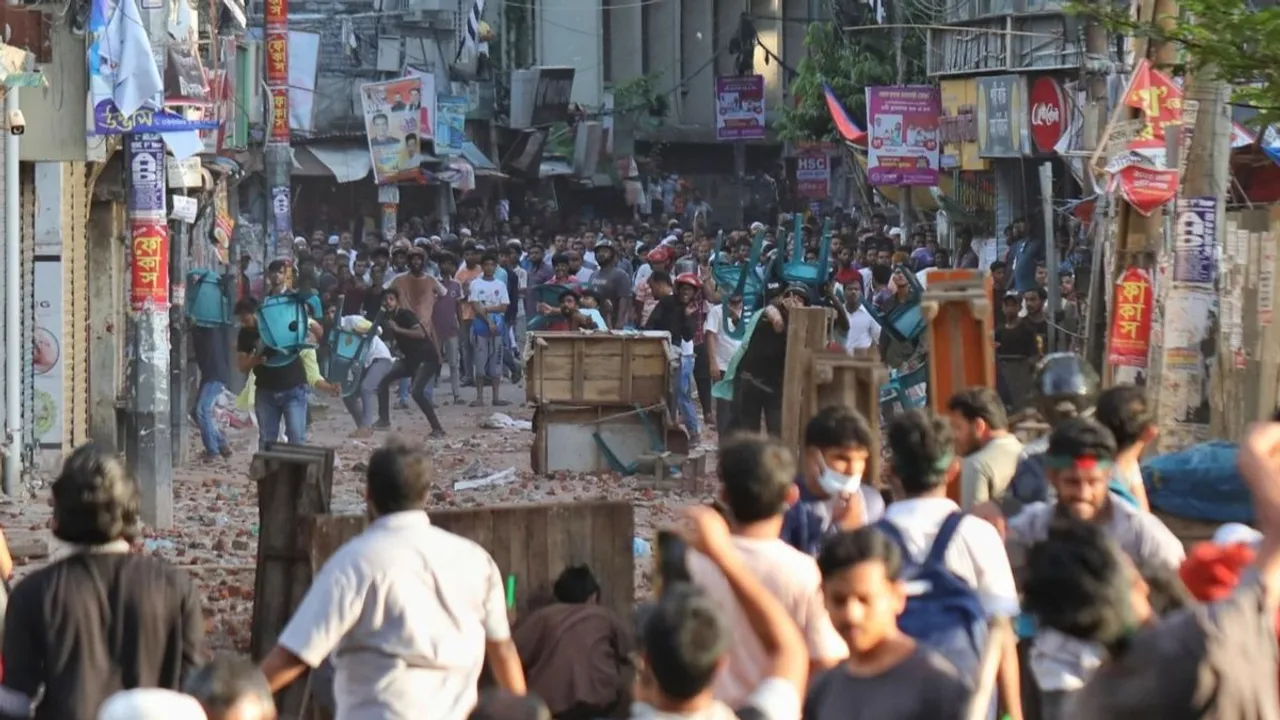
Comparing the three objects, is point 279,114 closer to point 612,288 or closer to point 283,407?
point 612,288

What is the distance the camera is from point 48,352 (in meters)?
16.8

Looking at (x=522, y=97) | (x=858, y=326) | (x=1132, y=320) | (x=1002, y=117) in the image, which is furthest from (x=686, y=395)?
(x=522, y=97)

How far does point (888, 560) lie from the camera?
183 inches

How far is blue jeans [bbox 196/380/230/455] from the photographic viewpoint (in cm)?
1806

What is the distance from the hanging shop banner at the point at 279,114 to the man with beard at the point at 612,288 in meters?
8.71

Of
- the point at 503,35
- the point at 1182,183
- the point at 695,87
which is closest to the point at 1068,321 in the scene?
the point at 1182,183

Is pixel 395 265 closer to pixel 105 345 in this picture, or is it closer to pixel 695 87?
pixel 105 345

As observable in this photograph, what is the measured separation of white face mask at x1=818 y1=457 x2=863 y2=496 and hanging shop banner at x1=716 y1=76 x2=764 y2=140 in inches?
1990

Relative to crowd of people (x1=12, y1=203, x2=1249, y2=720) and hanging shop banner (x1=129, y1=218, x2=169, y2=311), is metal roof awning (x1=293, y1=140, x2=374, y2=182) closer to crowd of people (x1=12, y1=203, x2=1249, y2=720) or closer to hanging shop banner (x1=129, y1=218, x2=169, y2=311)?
hanging shop banner (x1=129, y1=218, x2=169, y2=311)

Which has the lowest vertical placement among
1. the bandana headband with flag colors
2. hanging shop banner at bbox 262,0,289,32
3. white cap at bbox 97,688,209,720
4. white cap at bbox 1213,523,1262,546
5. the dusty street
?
the dusty street

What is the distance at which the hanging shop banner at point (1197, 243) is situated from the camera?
12797mm

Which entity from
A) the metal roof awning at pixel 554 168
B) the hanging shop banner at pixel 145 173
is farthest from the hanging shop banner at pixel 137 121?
the metal roof awning at pixel 554 168

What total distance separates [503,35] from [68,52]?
1760 inches

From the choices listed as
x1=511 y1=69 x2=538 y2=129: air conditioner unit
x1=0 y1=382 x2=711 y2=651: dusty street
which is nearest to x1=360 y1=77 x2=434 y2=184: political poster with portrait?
x1=511 y1=69 x2=538 y2=129: air conditioner unit
